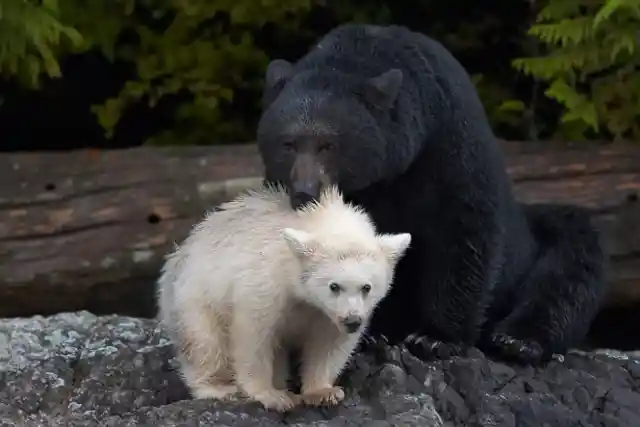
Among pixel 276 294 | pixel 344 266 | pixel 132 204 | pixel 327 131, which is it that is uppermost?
pixel 327 131

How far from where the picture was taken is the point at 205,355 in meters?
2.91

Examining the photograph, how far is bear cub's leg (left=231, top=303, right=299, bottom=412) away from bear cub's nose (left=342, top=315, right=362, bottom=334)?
22 centimetres

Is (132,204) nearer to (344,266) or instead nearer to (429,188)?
(429,188)

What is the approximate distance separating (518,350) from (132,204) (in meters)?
1.96

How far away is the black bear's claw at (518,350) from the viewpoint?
11.8 ft

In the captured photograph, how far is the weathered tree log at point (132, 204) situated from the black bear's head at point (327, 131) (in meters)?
1.69

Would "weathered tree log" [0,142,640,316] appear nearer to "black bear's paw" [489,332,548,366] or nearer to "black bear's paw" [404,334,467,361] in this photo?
"black bear's paw" [489,332,548,366]

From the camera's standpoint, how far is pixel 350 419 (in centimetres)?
287

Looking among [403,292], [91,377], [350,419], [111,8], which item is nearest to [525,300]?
[403,292]

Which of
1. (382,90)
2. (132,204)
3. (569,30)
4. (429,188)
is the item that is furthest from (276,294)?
(569,30)

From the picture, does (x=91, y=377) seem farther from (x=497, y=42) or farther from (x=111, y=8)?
(x=497, y=42)

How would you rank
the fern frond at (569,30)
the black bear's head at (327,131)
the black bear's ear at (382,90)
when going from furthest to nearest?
the fern frond at (569,30), the black bear's ear at (382,90), the black bear's head at (327,131)

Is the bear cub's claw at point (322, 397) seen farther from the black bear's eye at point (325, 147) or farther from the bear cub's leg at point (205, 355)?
the black bear's eye at point (325, 147)

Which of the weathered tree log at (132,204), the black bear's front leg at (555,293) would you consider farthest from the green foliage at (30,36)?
the black bear's front leg at (555,293)
